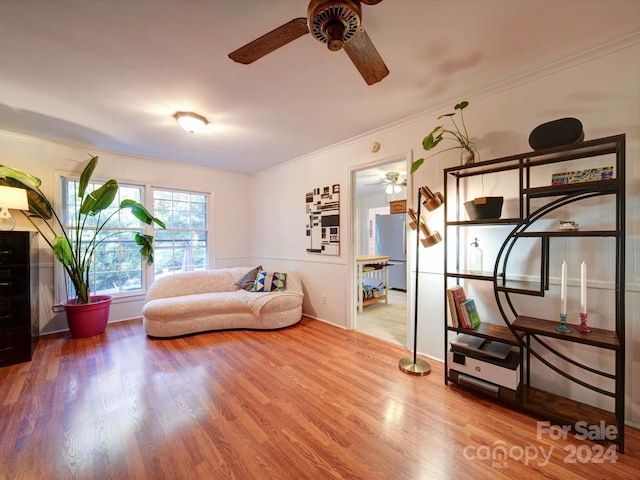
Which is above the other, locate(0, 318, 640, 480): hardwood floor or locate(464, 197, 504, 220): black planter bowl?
locate(464, 197, 504, 220): black planter bowl

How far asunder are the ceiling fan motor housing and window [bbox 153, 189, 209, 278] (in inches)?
159

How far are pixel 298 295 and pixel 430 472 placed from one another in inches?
102

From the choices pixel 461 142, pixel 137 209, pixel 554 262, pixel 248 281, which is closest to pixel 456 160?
pixel 461 142

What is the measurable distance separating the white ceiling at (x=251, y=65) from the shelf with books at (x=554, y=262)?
2.41 ft

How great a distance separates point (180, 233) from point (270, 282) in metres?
1.97

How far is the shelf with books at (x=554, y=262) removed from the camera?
156 centimetres

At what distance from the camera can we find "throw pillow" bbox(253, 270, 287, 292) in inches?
152

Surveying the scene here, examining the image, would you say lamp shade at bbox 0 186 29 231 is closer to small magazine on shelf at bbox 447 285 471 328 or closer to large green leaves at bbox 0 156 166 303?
large green leaves at bbox 0 156 166 303

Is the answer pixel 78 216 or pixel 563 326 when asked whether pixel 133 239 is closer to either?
pixel 78 216

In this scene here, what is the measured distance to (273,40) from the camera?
1.37 m

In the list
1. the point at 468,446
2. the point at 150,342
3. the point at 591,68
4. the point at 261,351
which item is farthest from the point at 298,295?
the point at 591,68

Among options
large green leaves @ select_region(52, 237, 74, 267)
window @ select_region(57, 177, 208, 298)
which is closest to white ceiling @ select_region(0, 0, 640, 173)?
window @ select_region(57, 177, 208, 298)

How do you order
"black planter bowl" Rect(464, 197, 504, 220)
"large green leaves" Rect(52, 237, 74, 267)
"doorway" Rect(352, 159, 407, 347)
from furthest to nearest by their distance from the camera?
"doorway" Rect(352, 159, 407, 347)
"large green leaves" Rect(52, 237, 74, 267)
"black planter bowl" Rect(464, 197, 504, 220)

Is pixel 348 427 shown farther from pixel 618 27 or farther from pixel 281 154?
pixel 281 154
